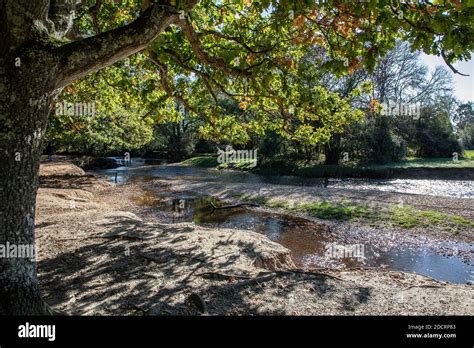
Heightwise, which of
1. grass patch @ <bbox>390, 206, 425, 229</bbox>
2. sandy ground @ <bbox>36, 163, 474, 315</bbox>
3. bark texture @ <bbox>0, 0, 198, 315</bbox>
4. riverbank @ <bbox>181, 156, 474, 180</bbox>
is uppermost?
bark texture @ <bbox>0, 0, 198, 315</bbox>

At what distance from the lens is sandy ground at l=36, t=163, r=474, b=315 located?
5094 mm

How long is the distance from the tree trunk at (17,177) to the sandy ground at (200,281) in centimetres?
121

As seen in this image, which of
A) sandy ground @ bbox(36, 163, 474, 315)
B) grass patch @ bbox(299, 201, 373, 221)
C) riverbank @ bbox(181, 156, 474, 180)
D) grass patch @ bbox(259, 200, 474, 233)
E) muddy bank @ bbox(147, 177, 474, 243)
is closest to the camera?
sandy ground @ bbox(36, 163, 474, 315)

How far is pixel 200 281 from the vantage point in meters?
6.08

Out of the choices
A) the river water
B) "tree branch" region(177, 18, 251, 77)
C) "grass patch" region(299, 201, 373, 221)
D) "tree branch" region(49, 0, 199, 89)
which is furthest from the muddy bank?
"tree branch" region(49, 0, 199, 89)

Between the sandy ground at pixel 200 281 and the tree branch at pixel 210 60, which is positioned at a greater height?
the tree branch at pixel 210 60

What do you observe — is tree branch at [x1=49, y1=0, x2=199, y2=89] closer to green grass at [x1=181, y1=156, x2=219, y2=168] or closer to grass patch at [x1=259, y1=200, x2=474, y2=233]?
grass patch at [x1=259, y1=200, x2=474, y2=233]

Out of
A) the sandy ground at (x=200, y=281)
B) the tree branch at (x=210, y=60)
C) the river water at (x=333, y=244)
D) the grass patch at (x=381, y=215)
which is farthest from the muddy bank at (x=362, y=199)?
the tree branch at (x=210, y=60)

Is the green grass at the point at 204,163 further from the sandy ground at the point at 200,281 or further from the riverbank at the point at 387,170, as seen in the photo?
the sandy ground at the point at 200,281

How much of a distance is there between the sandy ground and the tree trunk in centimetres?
121

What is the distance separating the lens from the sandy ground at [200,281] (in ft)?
16.7

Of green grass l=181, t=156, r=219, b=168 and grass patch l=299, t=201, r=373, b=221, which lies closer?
grass patch l=299, t=201, r=373, b=221
